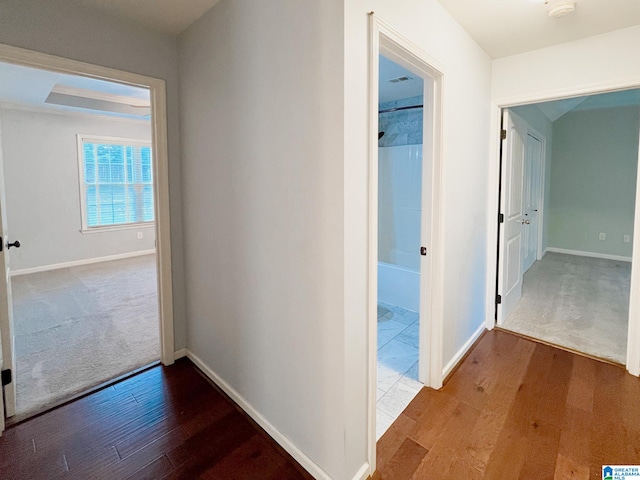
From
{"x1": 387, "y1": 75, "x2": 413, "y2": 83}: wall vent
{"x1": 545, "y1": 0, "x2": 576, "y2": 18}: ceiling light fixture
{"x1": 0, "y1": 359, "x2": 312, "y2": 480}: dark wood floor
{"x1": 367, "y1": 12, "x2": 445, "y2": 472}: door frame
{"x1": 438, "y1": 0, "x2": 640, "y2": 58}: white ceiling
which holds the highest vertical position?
{"x1": 387, "y1": 75, "x2": 413, "y2": 83}: wall vent

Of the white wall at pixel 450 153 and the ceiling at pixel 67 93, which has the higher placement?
the ceiling at pixel 67 93

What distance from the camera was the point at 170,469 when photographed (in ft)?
5.26

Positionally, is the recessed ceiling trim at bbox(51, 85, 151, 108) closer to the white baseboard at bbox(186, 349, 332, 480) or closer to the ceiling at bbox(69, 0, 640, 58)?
the ceiling at bbox(69, 0, 640, 58)

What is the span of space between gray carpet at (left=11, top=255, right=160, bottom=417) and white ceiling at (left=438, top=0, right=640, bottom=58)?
3.27 metres

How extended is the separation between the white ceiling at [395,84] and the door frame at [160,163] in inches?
67.8

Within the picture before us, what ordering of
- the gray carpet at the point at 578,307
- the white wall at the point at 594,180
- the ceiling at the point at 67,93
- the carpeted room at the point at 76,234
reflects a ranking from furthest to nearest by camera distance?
the white wall at the point at 594,180
the ceiling at the point at 67,93
the gray carpet at the point at 578,307
the carpeted room at the point at 76,234

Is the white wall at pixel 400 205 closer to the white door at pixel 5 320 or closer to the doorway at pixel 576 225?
the doorway at pixel 576 225

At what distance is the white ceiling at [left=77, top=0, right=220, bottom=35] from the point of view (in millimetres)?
1896

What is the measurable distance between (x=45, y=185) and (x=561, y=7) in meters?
6.37

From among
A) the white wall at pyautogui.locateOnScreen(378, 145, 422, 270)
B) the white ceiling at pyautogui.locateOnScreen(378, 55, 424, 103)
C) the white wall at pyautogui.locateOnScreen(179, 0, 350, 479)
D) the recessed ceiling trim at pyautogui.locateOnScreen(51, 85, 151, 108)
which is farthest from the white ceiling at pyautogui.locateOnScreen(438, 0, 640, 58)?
the recessed ceiling trim at pyautogui.locateOnScreen(51, 85, 151, 108)

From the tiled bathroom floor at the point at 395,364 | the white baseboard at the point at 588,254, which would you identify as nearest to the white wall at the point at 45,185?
the tiled bathroom floor at the point at 395,364

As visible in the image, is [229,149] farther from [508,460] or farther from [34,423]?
[508,460]

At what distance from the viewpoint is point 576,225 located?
584 centimetres

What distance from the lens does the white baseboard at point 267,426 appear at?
5.14 ft
